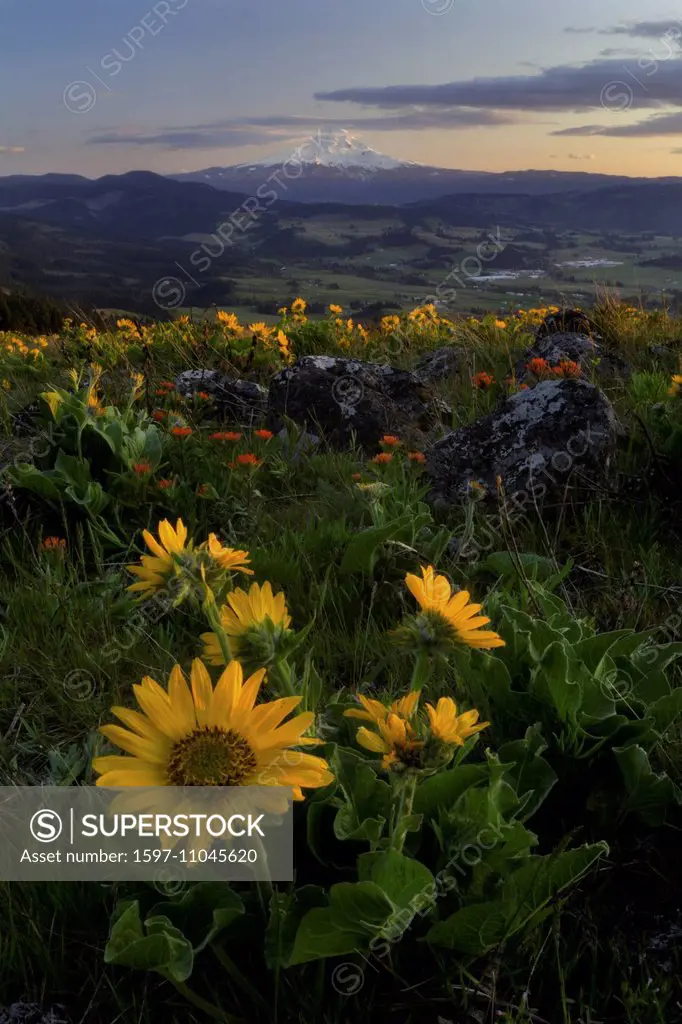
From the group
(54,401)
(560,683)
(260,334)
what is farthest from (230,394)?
(560,683)

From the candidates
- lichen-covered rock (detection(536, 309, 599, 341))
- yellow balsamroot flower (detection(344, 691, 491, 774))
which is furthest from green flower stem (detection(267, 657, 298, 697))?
lichen-covered rock (detection(536, 309, 599, 341))

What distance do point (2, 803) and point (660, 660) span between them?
159cm

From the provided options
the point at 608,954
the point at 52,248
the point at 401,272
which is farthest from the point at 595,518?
the point at 52,248

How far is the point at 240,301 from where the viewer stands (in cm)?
8856

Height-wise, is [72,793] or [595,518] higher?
[595,518]

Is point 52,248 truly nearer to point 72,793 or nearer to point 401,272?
point 401,272

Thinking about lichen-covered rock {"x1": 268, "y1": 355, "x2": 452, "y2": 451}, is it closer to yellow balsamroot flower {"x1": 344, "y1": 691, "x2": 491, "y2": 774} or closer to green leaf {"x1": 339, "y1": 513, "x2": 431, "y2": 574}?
green leaf {"x1": 339, "y1": 513, "x2": 431, "y2": 574}

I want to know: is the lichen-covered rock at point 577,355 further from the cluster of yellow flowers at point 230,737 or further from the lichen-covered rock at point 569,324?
the cluster of yellow flowers at point 230,737

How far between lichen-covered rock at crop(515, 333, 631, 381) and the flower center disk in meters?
4.61

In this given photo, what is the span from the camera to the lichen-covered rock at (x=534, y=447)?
3551mm

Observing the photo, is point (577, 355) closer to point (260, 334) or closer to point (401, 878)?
point (260, 334)

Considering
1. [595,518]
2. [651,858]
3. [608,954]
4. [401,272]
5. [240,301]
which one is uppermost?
[401,272]

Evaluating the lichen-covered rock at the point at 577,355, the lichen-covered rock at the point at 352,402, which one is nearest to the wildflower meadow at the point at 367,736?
the lichen-covered rock at the point at 352,402

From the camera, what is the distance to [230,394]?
532 cm
